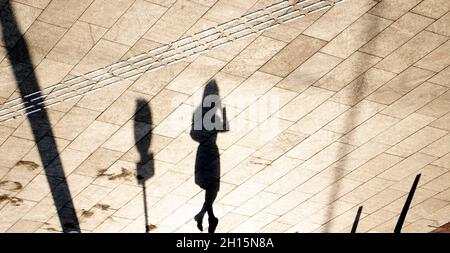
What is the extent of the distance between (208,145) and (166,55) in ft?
7.59

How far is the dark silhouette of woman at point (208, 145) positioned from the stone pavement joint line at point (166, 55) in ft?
2.98

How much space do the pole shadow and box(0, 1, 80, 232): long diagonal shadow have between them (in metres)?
1.76

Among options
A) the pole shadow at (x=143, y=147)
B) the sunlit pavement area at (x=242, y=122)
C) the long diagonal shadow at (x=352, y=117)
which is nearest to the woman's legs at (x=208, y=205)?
the sunlit pavement area at (x=242, y=122)

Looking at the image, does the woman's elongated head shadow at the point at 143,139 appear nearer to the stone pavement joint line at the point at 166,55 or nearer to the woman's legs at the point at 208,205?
the stone pavement joint line at the point at 166,55

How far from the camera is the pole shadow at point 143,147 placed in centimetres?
969

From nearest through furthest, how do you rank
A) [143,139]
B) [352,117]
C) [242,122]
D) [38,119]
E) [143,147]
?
[38,119] < [352,117] < [242,122] < [143,139] < [143,147]

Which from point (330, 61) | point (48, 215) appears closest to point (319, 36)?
point (330, 61)

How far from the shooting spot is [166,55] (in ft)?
29.7

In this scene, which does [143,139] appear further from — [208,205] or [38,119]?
[208,205]

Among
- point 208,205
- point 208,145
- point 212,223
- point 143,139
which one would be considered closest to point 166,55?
point 143,139

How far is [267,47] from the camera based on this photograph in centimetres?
904

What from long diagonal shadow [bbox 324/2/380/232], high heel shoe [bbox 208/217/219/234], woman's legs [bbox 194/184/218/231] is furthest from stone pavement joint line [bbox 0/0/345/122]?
high heel shoe [bbox 208/217/219/234]

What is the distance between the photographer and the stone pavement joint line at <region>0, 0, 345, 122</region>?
8727mm

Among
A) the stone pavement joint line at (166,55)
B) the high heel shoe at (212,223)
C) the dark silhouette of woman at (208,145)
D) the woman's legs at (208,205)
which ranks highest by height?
the stone pavement joint line at (166,55)
